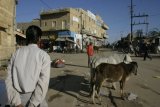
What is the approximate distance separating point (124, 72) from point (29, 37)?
622cm

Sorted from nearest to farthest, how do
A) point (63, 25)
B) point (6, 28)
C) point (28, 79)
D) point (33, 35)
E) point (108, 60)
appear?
point (28, 79) → point (33, 35) → point (108, 60) → point (6, 28) → point (63, 25)

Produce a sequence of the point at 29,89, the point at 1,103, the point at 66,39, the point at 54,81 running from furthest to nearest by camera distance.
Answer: the point at 66,39 → the point at 54,81 → the point at 1,103 → the point at 29,89

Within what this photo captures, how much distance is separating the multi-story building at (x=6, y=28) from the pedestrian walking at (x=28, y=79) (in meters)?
15.9

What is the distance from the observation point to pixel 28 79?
3389mm

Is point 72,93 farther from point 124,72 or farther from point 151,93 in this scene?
point 151,93

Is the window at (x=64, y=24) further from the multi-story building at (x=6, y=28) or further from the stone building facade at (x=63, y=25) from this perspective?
the multi-story building at (x=6, y=28)

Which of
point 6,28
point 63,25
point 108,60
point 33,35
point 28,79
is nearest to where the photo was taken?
point 28,79

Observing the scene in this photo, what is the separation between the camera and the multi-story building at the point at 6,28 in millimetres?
19812

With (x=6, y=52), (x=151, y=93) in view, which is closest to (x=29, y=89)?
(x=151, y=93)

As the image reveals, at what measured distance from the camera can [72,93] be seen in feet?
33.7

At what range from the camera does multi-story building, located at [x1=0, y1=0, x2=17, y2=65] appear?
1981 centimetres

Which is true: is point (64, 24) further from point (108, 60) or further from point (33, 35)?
point (33, 35)

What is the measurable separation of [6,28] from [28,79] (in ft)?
60.8

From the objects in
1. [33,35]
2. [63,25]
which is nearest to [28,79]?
[33,35]
